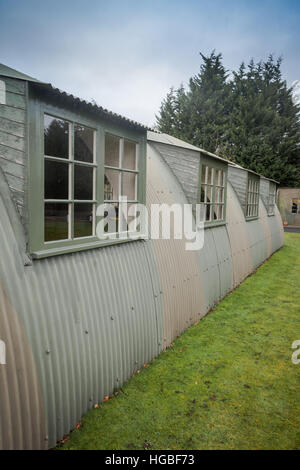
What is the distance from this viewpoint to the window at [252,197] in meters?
13.4

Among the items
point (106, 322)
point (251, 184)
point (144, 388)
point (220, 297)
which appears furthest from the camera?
point (251, 184)

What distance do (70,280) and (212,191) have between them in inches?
238

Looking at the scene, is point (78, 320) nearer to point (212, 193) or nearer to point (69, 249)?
point (69, 249)

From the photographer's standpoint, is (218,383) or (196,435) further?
(218,383)

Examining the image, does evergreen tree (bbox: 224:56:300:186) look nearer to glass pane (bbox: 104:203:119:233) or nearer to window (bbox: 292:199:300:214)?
window (bbox: 292:199:300:214)

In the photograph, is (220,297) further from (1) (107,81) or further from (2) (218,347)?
(1) (107,81)

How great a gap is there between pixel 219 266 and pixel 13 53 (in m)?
76.4

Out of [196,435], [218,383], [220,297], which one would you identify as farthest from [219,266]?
[196,435]

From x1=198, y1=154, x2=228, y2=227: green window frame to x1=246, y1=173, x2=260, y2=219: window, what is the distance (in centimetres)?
369

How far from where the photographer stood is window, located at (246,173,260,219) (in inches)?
528

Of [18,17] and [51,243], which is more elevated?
[18,17]
